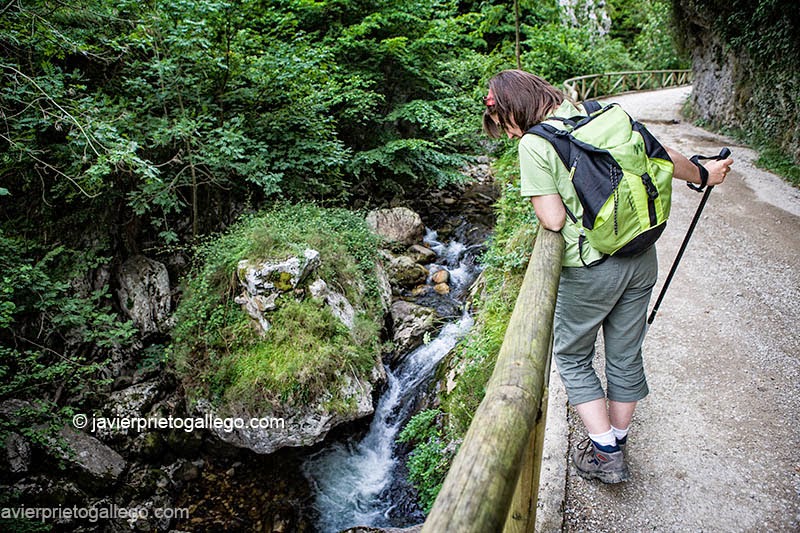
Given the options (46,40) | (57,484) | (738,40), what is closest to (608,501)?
(57,484)

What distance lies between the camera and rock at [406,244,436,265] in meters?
8.71

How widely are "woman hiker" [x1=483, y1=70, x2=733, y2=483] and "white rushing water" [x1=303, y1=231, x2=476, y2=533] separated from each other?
3272 mm

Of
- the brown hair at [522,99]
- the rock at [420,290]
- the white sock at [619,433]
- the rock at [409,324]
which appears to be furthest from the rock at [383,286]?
the brown hair at [522,99]

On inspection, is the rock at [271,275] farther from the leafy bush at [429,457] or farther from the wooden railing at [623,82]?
the wooden railing at [623,82]

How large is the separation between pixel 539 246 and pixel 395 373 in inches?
184

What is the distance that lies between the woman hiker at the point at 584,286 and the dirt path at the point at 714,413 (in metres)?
0.22

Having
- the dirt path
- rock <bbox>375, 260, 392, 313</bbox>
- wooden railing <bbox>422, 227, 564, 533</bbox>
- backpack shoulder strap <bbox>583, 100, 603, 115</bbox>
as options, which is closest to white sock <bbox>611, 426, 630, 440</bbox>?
the dirt path

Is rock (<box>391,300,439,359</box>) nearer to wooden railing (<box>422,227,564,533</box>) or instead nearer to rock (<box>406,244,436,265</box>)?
rock (<box>406,244,436,265</box>)

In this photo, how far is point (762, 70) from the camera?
9570 millimetres

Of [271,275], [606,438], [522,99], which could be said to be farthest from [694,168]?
[271,275]

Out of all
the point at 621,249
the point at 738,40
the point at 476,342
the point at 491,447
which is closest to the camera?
the point at 491,447

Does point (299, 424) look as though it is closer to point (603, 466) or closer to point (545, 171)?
point (603, 466)

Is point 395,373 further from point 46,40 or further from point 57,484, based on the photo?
point 46,40

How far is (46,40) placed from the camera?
15.3ft
